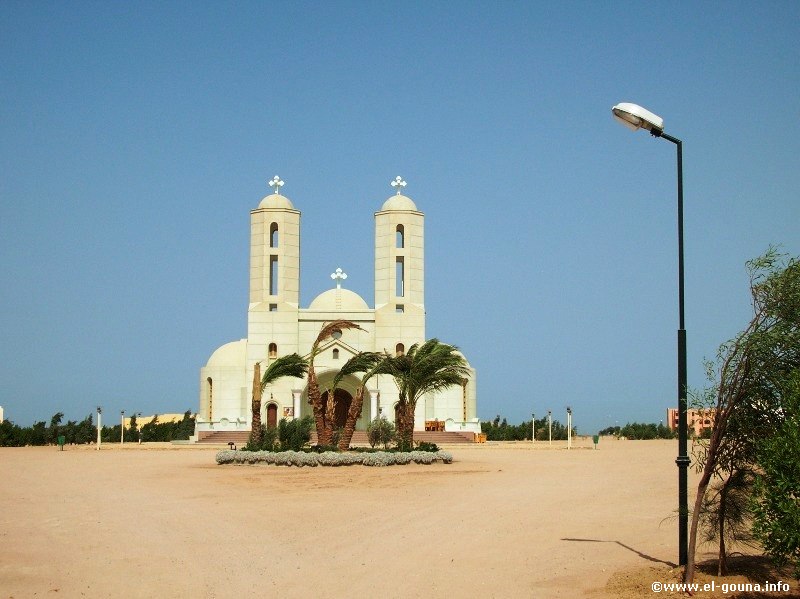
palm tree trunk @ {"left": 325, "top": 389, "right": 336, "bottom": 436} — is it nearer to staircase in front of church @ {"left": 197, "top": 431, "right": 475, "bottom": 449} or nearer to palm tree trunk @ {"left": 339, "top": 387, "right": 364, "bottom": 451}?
palm tree trunk @ {"left": 339, "top": 387, "right": 364, "bottom": 451}

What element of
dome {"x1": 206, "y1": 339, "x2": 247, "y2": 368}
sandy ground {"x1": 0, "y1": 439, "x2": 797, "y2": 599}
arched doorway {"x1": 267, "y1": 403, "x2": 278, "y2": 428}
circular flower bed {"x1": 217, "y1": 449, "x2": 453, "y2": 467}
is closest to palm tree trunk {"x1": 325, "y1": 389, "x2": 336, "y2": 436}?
circular flower bed {"x1": 217, "y1": 449, "x2": 453, "y2": 467}

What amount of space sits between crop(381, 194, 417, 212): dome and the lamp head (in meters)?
46.7

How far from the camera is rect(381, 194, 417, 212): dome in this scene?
58656 mm

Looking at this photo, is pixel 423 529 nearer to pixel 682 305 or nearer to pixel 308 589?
pixel 308 589

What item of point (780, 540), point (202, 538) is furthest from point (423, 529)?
point (780, 540)

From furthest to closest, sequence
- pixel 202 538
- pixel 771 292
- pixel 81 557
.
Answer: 1. pixel 202 538
2. pixel 81 557
3. pixel 771 292

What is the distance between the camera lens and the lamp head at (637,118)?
1177cm

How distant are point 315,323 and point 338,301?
348 cm

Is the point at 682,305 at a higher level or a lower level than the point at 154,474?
higher

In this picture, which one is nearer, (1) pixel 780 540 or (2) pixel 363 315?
(1) pixel 780 540

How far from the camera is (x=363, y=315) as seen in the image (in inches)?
2339

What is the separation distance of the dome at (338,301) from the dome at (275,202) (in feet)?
21.9

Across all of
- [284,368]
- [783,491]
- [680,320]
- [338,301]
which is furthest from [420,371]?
[338,301]

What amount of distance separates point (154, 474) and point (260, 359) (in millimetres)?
30242
